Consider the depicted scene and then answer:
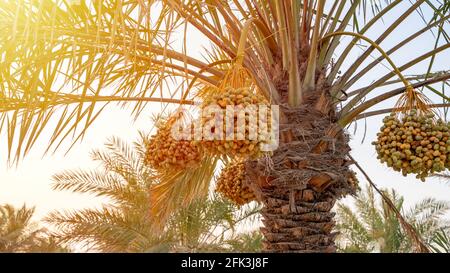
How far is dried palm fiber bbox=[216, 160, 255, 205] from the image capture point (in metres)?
3.59

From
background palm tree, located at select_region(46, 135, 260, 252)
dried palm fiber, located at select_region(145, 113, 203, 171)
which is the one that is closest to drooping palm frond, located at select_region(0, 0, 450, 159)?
dried palm fiber, located at select_region(145, 113, 203, 171)

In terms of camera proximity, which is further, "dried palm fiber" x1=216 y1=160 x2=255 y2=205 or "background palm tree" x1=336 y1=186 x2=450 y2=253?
"background palm tree" x1=336 y1=186 x2=450 y2=253

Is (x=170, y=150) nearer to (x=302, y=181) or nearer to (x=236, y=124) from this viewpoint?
(x=236, y=124)

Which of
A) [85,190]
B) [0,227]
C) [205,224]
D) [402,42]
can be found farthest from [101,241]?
[402,42]

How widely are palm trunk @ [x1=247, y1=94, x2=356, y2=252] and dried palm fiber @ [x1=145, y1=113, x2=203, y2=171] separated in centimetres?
54

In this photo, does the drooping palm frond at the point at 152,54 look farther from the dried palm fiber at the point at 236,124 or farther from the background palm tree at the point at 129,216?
the background palm tree at the point at 129,216

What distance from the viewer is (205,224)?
1023 cm

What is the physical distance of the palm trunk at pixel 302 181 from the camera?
313 centimetres

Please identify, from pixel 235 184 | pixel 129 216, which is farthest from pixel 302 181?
pixel 129 216

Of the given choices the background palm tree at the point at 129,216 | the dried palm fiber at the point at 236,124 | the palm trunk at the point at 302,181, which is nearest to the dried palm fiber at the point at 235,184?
the palm trunk at the point at 302,181

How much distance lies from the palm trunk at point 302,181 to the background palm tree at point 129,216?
6.23 m

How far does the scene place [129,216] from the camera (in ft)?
32.9

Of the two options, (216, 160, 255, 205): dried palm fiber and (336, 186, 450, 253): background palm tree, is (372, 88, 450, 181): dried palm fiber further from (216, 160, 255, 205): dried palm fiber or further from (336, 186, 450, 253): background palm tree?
(336, 186, 450, 253): background palm tree
